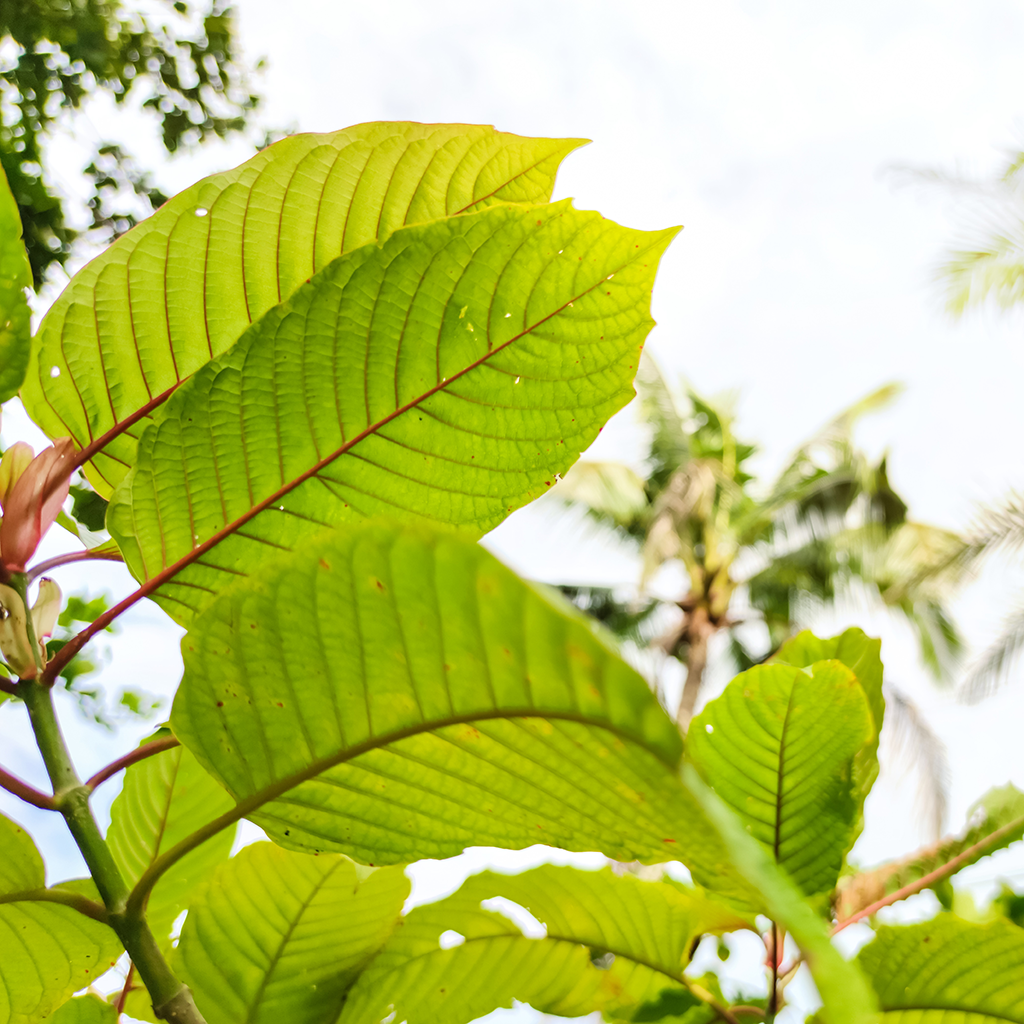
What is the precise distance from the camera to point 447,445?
31 cm

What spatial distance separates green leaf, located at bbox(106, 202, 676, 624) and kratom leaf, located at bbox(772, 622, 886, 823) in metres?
0.19

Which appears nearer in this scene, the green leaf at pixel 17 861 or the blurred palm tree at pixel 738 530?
the green leaf at pixel 17 861

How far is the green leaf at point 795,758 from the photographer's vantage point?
34 centimetres

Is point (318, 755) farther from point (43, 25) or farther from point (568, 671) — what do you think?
point (43, 25)

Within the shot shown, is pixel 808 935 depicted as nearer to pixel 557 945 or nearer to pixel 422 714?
pixel 422 714

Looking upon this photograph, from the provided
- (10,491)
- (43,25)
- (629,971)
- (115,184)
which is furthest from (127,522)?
(43,25)

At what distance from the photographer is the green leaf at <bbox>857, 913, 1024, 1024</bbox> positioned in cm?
36

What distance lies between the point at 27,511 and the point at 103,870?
5.0 inches

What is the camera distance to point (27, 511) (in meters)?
0.29

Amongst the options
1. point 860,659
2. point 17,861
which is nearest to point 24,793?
point 17,861

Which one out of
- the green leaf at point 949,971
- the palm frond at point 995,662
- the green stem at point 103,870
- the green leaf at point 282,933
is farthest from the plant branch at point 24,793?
the palm frond at point 995,662

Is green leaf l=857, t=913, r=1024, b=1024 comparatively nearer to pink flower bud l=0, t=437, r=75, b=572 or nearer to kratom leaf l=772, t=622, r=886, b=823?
kratom leaf l=772, t=622, r=886, b=823

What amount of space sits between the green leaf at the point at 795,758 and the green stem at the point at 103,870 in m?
0.21

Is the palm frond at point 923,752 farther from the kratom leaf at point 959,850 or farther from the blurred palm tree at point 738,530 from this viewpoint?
the kratom leaf at point 959,850
